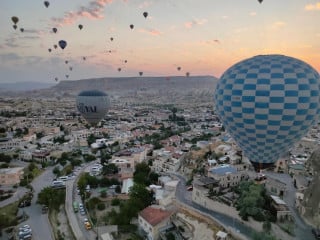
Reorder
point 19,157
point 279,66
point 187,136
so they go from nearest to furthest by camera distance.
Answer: point 279,66, point 19,157, point 187,136

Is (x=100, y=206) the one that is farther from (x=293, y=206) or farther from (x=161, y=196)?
(x=293, y=206)

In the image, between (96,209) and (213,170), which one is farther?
(213,170)

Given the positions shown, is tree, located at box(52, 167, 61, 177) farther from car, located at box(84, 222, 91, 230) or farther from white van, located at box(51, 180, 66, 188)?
car, located at box(84, 222, 91, 230)

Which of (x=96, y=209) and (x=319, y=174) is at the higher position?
(x=319, y=174)

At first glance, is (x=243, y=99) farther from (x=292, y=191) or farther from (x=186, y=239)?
(x=292, y=191)

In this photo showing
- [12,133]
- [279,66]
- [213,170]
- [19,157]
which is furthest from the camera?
[12,133]

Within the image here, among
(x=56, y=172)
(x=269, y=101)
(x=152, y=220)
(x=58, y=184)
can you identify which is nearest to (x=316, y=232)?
(x=152, y=220)

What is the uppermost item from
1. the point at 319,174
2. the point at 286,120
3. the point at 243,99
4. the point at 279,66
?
the point at 279,66

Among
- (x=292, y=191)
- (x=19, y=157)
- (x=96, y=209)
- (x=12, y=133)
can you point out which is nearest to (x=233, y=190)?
(x=292, y=191)
